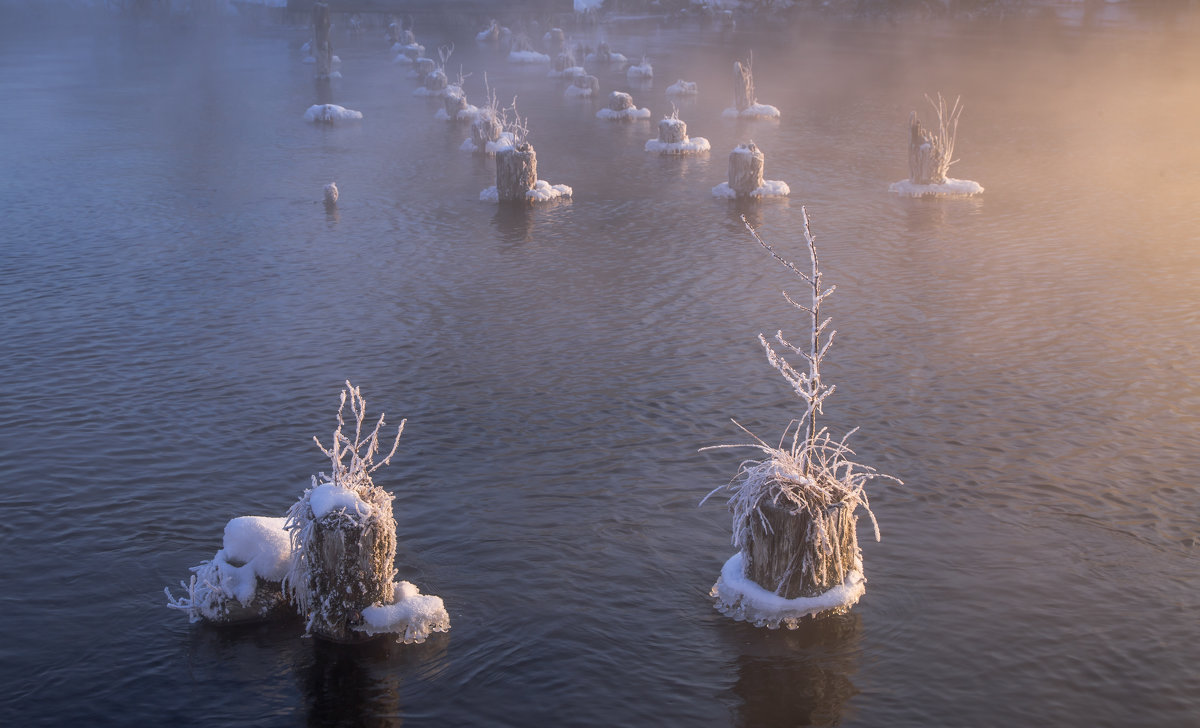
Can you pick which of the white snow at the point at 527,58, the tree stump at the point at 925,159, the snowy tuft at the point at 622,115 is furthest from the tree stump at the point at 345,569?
the white snow at the point at 527,58

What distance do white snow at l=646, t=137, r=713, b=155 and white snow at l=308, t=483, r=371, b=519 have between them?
25828 millimetres

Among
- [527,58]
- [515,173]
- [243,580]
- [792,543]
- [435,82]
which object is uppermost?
[527,58]

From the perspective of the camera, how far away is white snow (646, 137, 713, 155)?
3425 cm

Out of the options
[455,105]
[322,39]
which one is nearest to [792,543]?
[455,105]

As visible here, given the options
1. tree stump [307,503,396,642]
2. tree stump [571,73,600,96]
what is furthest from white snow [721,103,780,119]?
tree stump [307,503,396,642]

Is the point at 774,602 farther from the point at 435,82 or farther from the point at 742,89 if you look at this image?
the point at 435,82

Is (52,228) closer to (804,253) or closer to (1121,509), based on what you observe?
(804,253)

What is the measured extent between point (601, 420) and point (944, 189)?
1635cm

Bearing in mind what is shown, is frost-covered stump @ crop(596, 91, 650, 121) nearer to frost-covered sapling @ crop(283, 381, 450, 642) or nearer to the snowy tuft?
the snowy tuft

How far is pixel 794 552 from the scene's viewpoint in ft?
32.9

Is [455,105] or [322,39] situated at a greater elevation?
[322,39]

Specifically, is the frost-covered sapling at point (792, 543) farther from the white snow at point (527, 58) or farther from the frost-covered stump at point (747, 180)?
the white snow at point (527, 58)

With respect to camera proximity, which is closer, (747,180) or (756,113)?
(747,180)

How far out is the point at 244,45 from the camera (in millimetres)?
74062
